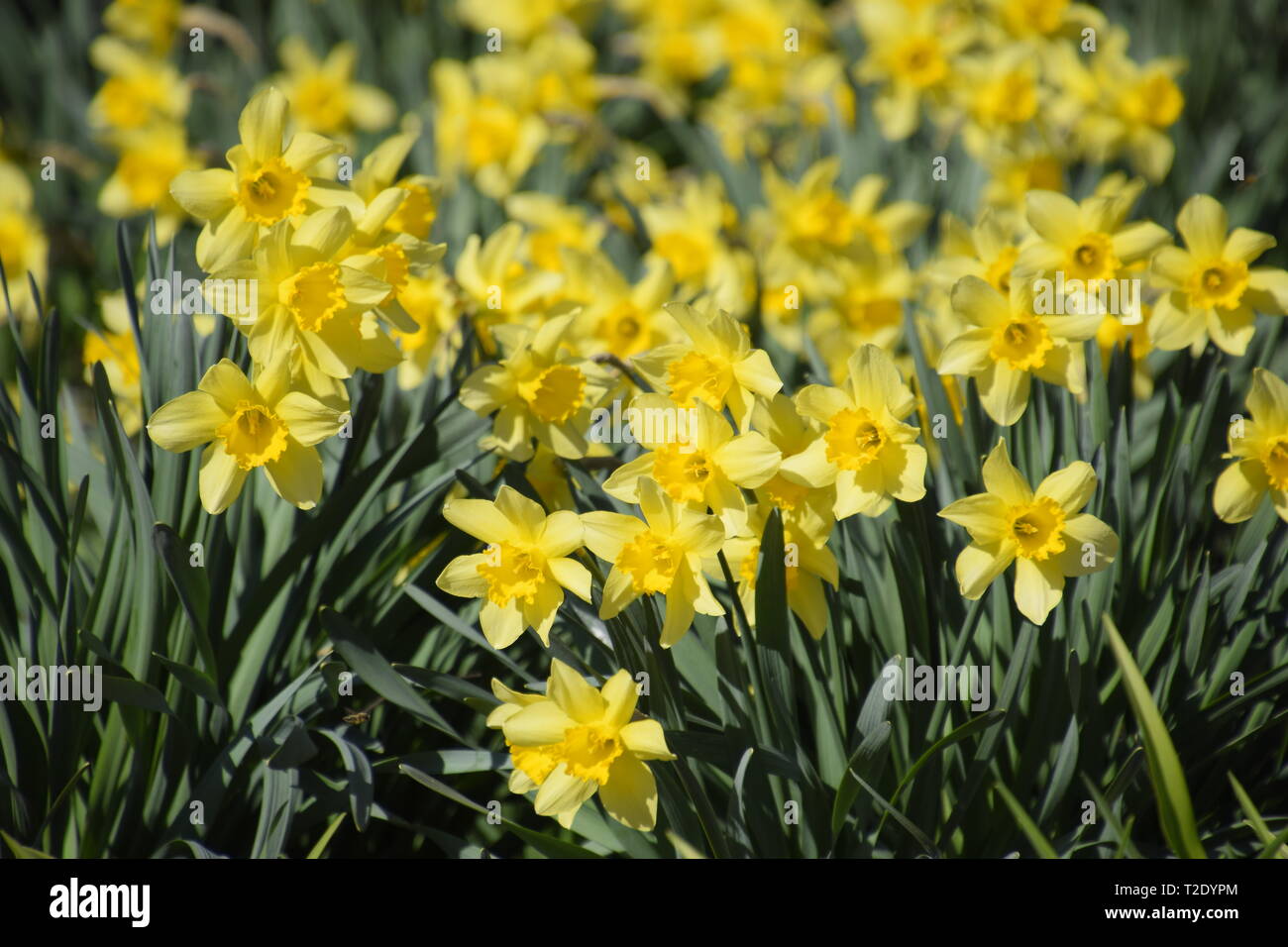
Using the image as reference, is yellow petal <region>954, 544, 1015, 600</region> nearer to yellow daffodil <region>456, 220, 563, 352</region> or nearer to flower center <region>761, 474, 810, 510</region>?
flower center <region>761, 474, 810, 510</region>

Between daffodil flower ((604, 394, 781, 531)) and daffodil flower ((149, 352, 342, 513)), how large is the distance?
1.53ft

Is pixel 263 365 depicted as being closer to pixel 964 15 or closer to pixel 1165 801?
pixel 1165 801

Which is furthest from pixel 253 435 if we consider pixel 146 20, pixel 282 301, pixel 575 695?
pixel 146 20

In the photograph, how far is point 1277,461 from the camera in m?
1.73

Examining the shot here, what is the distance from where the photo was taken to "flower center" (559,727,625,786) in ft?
4.82

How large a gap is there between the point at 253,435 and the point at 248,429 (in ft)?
0.04

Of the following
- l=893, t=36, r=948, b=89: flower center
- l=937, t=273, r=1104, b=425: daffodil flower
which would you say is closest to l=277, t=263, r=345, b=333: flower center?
l=937, t=273, r=1104, b=425: daffodil flower

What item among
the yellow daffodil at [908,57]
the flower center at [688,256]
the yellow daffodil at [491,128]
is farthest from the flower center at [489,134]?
the yellow daffodil at [908,57]

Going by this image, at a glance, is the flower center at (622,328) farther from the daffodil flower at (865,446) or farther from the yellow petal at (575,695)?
the yellow petal at (575,695)

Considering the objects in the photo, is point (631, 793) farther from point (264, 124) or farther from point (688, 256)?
point (688, 256)

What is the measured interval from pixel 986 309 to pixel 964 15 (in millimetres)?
2168

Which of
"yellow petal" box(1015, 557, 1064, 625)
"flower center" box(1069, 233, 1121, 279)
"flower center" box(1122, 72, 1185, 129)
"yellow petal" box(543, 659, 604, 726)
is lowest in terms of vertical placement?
"yellow petal" box(543, 659, 604, 726)

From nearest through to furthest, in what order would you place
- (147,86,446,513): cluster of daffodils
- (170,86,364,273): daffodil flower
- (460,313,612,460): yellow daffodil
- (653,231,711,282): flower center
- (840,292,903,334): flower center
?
1. (147,86,446,513): cluster of daffodils
2. (170,86,364,273): daffodil flower
3. (460,313,612,460): yellow daffodil
4. (840,292,903,334): flower center
5. (653,231,711,282): flower center

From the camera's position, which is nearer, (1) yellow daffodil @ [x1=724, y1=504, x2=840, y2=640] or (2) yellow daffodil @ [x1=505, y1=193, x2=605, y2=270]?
(1) yellow daffodil @ [x1=724, y1=504, x2=840, y2=640]
